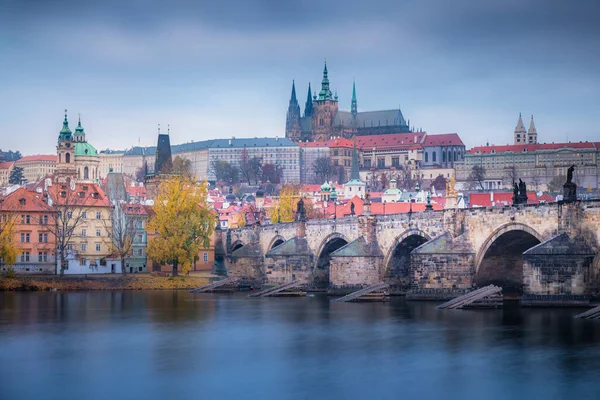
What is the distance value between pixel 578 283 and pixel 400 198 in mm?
118210

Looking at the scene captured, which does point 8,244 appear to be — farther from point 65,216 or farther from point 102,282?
point 102,282

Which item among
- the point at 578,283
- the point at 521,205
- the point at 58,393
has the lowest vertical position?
the point at 58,393

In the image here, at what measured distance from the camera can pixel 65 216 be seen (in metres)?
71.8

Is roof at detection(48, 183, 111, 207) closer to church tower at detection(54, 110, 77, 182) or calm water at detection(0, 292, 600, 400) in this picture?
calm water at detection(0, 292, 600, 400)

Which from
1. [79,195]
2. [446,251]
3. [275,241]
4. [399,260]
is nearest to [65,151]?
[79,195]

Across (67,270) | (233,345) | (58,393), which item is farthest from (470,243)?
(67,270)

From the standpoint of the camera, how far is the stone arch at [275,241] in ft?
238

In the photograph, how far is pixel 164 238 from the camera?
7138 cm

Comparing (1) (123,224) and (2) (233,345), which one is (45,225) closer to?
(1) (123,224)

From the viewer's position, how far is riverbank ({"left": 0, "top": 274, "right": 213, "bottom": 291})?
65562 mm

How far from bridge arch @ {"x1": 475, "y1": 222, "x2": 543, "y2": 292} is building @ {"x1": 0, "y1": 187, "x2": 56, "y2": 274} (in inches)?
1255

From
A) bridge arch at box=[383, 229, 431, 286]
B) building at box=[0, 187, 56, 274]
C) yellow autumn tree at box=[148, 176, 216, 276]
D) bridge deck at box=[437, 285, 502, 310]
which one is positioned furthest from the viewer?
building at box=[0, 187, 56, 274]

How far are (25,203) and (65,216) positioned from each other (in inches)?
119

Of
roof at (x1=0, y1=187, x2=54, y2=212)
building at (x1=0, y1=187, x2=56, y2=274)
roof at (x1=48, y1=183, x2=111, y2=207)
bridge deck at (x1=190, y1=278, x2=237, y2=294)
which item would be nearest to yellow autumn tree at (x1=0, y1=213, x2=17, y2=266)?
building at (x1=0, y1=187, x2=56, y2=274)
